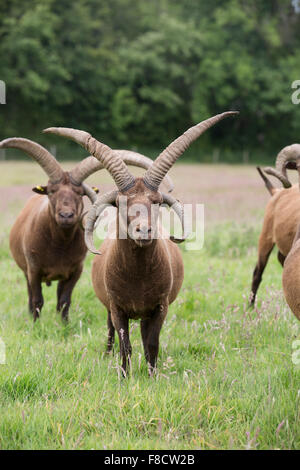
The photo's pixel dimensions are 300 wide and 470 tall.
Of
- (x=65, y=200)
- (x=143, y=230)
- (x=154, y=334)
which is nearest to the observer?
(x=143, y=230)

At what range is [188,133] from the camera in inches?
180

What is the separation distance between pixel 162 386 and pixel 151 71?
151 feet

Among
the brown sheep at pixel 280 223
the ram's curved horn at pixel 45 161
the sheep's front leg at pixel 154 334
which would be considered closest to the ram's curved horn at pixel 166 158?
the sheep's front leg at pixel 154 334

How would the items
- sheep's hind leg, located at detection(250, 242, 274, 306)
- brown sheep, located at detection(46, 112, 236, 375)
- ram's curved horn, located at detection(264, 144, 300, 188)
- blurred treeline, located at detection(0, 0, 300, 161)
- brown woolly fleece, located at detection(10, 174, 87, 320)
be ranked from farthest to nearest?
blurred treeline, located at detection(0, 0, 300, 161) → sheep's hind leg, located at detection(250, 242, 274, 306) → brown woolly fleece, located at detection(10, 174, 87, 320) → ram's curved horn, located at detection(264, 144, 300, 188) → brown sheep, located at detection(46, 112, 236, 375)

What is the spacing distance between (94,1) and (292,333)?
4778 centimetres

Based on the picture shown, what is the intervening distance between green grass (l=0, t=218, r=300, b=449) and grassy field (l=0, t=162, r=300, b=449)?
0.4 inches

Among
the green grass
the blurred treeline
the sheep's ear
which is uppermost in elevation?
the blurred treeline

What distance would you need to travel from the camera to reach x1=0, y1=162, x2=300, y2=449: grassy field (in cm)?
360

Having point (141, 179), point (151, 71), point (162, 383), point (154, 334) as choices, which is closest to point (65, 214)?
point (141, 179)

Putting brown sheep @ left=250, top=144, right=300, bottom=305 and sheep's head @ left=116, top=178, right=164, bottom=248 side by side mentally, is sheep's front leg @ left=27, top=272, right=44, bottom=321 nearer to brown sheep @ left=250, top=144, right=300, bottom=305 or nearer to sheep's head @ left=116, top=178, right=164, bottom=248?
sheep's head @ left=116, top=178, right=164, bottom=248

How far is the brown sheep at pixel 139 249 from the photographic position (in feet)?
14.5

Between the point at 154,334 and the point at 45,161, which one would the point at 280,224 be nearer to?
the point at 154,334

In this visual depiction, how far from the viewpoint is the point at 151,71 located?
4744cm

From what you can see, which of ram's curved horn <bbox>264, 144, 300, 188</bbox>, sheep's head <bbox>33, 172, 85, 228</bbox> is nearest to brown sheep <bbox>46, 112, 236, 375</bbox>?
ram's curved horn <bbox>264, 144, 300, 188</bbox>
